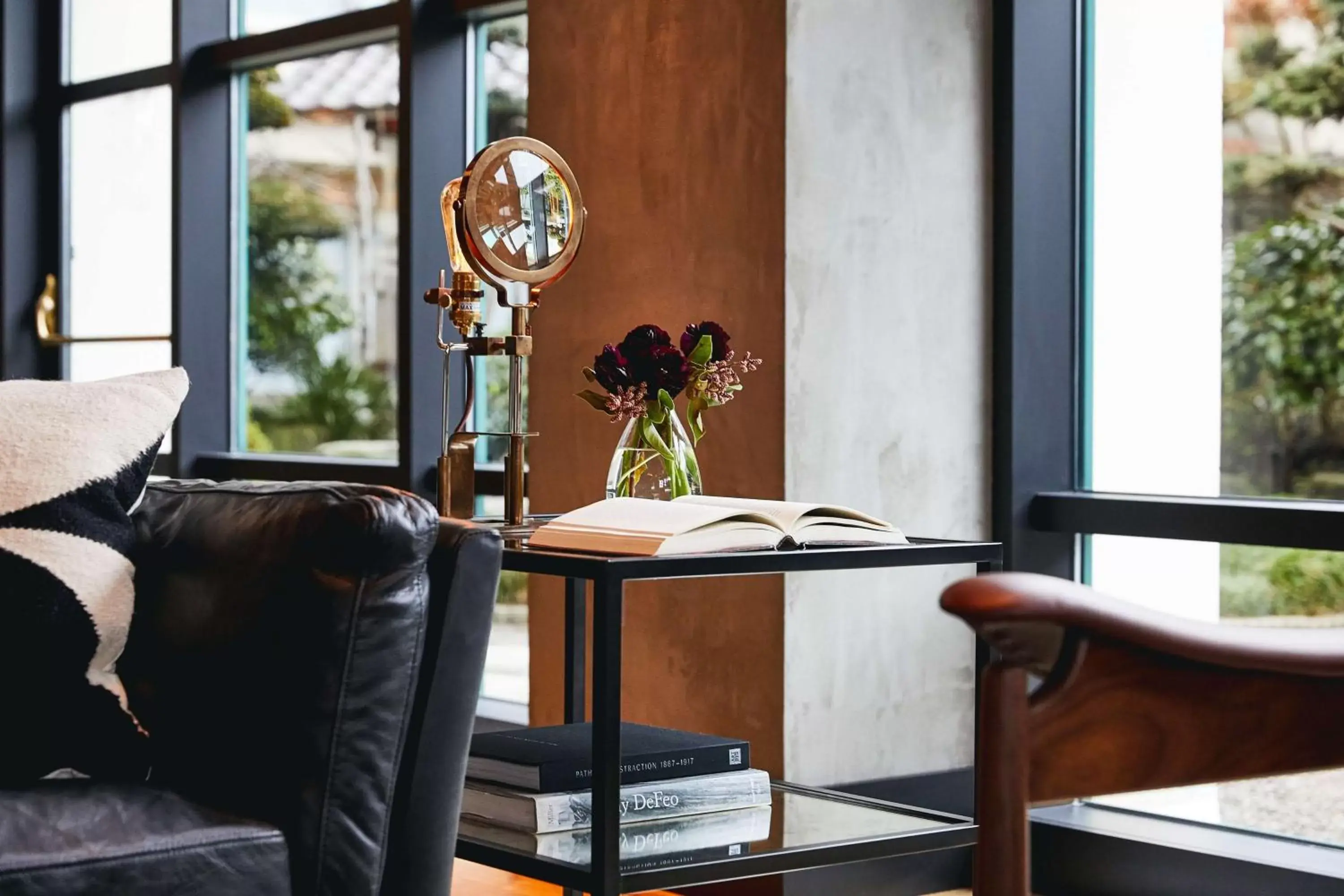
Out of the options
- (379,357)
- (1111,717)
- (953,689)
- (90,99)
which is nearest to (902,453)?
(953,689)

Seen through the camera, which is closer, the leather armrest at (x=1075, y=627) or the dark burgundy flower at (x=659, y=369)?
the leather armrest at (x=1075, y=627)

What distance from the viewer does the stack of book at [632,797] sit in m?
1.94

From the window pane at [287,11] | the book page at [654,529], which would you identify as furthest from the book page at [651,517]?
the window pane at [287,11]

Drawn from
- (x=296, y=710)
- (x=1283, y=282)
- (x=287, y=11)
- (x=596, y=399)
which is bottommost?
(x=296, y=710)

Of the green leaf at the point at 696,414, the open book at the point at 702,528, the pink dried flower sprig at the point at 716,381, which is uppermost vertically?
the pink dried flower sprig at the point at 716,381

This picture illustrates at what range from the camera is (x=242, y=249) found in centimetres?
493

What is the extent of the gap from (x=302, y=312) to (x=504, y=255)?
8.25 feet

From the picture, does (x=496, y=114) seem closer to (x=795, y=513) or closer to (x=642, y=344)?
(x=642, y=344)

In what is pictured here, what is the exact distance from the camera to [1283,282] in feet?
9.00

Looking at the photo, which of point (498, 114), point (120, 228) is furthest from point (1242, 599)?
point (120, 228)

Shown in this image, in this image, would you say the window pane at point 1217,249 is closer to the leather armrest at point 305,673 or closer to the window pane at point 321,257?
the leather armrest at point 305,673

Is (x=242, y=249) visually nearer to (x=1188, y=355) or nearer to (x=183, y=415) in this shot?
(x=183, y=415)

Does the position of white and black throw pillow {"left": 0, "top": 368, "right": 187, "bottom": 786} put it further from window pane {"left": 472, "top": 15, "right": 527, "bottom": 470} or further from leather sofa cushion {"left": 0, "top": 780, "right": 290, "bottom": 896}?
window pane {"left": 472, "top": 15, "right": 527, "bottom": 470}

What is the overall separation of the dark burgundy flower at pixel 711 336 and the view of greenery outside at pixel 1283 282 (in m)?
1.07
